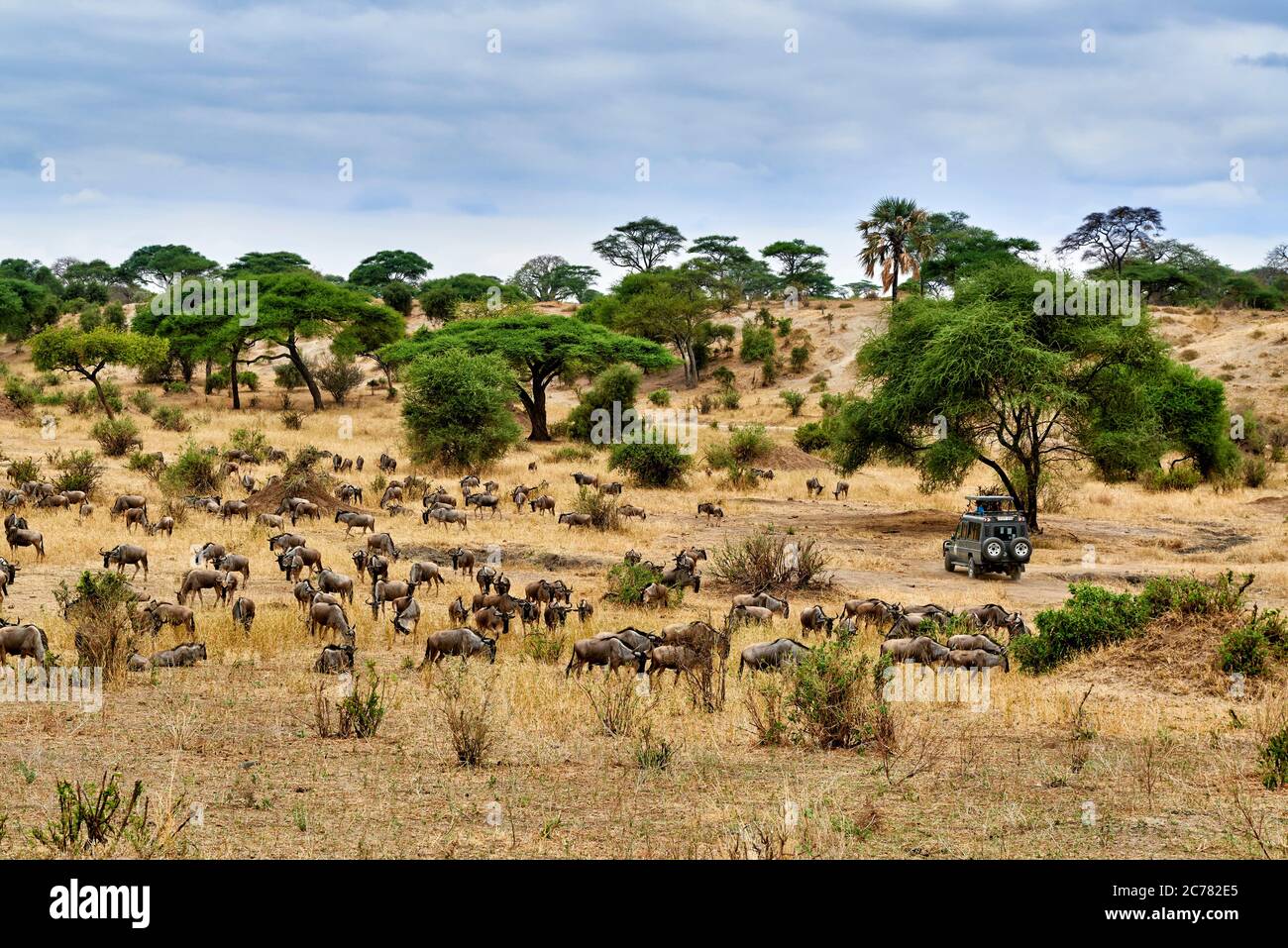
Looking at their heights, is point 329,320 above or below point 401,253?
below

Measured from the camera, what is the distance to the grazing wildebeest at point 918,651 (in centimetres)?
1323

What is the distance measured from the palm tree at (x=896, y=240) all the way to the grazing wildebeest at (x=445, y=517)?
156 ft

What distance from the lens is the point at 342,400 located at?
62406 mm

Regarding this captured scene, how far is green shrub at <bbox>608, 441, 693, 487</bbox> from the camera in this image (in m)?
35.9

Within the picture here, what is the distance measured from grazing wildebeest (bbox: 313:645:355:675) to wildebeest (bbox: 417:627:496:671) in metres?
1.00

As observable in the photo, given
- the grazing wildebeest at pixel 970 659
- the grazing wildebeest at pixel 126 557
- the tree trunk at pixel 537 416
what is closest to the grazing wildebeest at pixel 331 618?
the grazing wildebeest at pixel 126 557

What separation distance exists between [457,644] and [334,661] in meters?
1.53

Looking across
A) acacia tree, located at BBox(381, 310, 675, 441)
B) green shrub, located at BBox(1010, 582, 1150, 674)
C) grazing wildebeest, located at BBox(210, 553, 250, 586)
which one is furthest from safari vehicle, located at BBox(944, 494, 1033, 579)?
acacia tree, located at BBox(381, 310, 675, 441)

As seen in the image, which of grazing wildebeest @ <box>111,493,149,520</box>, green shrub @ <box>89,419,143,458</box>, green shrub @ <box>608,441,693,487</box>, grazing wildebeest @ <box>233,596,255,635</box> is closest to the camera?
grazing wildebeest @ <box>233,596,255,635</box>

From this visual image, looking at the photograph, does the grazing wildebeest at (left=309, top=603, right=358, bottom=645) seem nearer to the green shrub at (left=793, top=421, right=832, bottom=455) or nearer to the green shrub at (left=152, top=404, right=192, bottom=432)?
the green shrub at (left=793, top=421, right=832, bottom=455)

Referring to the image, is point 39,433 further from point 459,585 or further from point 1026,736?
point 1026,736

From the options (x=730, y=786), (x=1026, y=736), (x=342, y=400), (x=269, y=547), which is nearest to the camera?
(x=730, y=786)
